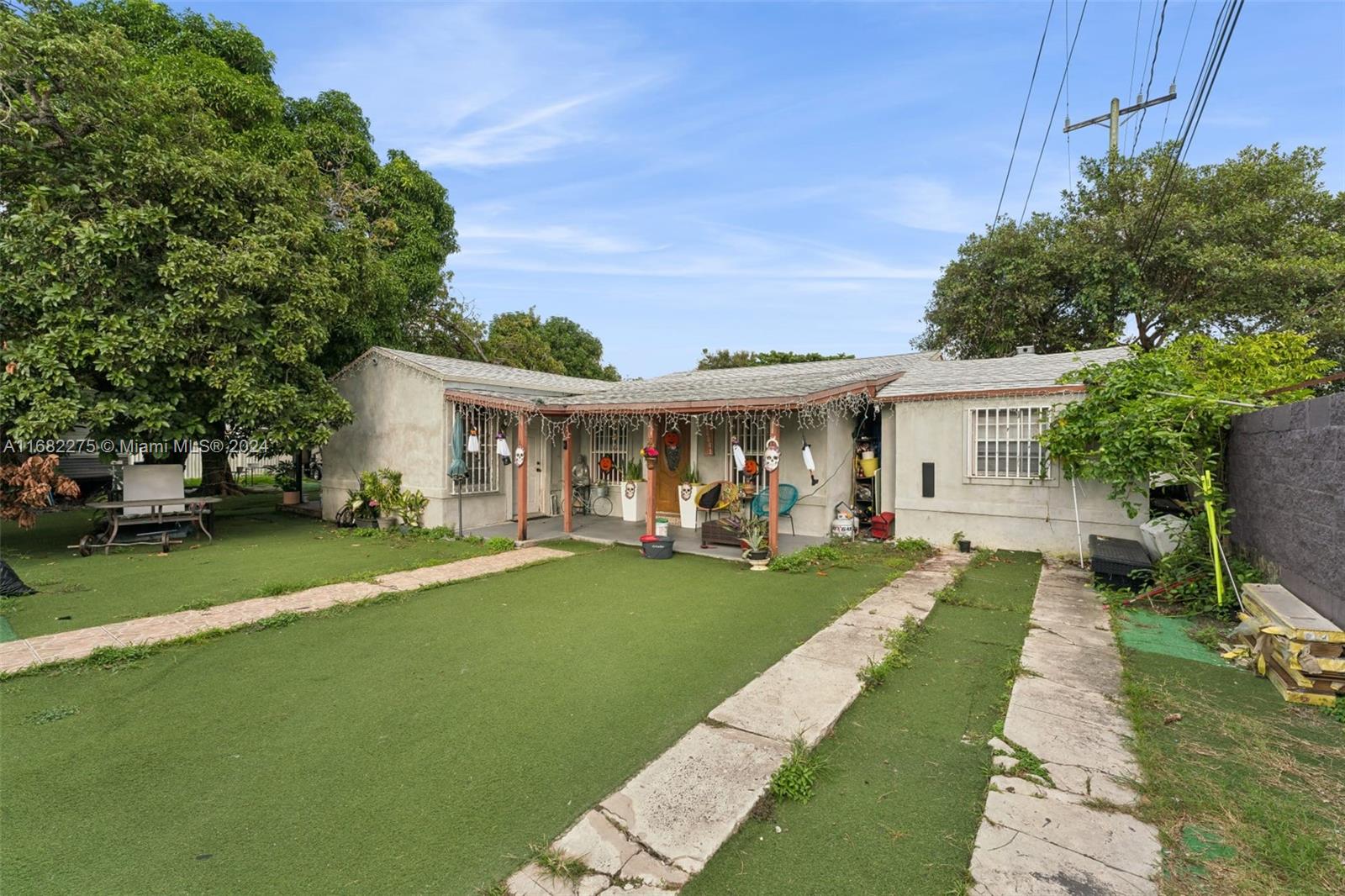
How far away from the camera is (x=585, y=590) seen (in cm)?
662

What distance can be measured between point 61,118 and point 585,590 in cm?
1023

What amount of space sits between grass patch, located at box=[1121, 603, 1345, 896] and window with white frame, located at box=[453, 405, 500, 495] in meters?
9.61

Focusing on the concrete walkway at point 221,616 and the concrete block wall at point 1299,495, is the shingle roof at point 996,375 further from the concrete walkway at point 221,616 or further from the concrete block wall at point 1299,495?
the concrete walkway at point 221,616

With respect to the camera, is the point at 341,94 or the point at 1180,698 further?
the point at 341,94

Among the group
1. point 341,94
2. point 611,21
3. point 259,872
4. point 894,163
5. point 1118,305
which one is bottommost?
point 259,872

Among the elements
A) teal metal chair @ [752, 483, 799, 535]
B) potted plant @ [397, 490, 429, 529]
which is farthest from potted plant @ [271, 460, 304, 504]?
teal metal chair @ [752, 483, 799, 535]

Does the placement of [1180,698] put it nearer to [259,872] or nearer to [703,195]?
[259,872]

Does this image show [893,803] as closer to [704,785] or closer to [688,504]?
[704,785]

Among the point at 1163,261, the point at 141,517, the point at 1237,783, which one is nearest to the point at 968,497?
the point at 1237,783

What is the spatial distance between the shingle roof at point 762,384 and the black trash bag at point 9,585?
23.0 feet

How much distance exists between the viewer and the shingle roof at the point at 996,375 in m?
8.30

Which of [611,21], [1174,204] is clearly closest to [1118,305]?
[1174,204]

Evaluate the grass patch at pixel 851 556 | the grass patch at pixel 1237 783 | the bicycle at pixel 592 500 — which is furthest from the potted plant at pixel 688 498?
the grass patch at pixel 1237 783

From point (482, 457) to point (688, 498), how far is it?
13.4 ft
